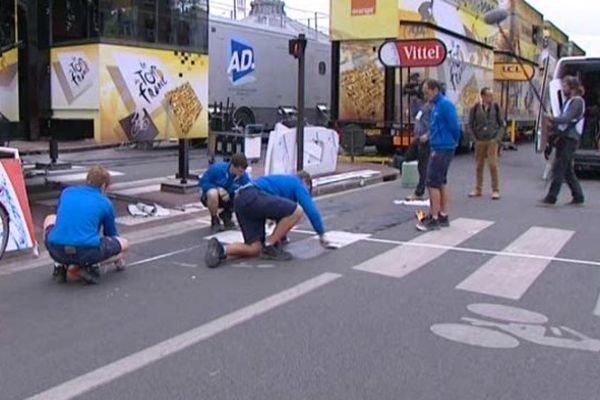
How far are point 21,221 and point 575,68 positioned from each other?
12304 millimetres

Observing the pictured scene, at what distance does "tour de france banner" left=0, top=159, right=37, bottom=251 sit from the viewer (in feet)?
23.8

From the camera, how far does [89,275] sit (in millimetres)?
6402

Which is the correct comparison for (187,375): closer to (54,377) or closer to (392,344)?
(54,377)

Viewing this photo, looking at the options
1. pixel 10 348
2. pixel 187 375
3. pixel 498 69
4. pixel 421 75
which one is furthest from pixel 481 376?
pixel 498 69

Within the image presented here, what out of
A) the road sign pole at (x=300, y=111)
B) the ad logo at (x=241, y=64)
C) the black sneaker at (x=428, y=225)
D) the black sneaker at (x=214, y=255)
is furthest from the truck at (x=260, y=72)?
the black sneaker at (x=214, y=255)

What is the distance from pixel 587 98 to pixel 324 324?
1387 centimetres

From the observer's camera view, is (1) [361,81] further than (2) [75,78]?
Yes

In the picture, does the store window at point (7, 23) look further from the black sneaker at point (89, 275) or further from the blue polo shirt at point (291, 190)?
the black sneaker at point (89, 275)

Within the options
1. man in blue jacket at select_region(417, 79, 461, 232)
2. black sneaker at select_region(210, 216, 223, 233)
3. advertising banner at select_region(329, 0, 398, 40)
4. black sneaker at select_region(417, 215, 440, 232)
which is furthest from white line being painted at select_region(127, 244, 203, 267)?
advertising banner at select_region(329, 0, 398, 40)

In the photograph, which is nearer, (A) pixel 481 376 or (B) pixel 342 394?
(B) pixel 342 394

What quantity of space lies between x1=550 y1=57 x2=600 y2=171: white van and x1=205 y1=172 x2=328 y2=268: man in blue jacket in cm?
784

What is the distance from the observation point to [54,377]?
13.9 feet

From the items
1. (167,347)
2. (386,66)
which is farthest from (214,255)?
(386,66)

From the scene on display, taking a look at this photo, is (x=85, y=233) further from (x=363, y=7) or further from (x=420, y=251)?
(x=363, y=7)
